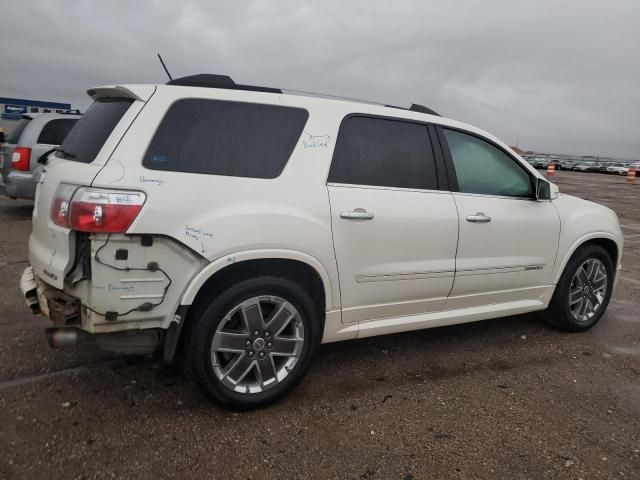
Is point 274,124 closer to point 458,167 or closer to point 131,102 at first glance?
point 131,102

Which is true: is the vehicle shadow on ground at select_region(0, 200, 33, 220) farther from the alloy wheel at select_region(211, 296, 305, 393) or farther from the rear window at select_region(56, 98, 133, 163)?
the alloy wheel at select_region(211, 296, 305, 393)

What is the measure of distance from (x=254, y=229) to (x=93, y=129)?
111 cm

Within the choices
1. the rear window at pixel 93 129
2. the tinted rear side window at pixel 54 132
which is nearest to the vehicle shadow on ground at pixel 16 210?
the tinted rear side window at pixel 54 132

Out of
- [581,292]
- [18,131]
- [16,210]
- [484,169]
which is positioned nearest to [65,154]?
[484,169]

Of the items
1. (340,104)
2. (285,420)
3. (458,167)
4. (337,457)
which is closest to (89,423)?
(285,420)

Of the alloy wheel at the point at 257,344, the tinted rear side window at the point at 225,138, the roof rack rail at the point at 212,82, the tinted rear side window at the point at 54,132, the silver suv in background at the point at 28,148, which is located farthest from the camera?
the tinted rear side window at the point at 54,132

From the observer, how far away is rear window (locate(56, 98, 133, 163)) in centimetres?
268

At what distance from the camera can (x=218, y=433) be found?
266 cm

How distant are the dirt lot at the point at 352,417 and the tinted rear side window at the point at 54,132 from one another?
463 cm

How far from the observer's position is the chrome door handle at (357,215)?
9.75 ft

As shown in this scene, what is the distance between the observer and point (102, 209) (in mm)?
2393

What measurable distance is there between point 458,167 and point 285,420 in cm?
209

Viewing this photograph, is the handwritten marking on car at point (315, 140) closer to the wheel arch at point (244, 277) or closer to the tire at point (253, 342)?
the wheel arch at point (244, 277)

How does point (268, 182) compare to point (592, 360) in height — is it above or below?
above
